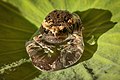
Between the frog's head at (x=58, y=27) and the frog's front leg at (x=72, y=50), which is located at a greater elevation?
the frog's head at (x=58, y=27)

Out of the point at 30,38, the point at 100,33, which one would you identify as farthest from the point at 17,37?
the point at 100,33

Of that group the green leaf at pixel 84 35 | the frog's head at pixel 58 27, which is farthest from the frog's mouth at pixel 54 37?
the green leaf at pixel 84 35

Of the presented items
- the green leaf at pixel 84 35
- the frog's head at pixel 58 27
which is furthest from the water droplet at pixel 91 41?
the frog's head at pixel 58 27

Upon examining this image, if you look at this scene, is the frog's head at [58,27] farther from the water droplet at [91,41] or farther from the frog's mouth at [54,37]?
the water droplet at [91,41]

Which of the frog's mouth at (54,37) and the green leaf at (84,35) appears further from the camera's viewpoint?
the frog's mouth at (54,37)

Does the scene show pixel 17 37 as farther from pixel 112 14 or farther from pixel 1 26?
pixel 112 14

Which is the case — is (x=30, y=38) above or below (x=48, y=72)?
above

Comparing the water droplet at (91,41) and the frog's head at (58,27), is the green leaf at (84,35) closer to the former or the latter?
the water droplet at (91,41)
